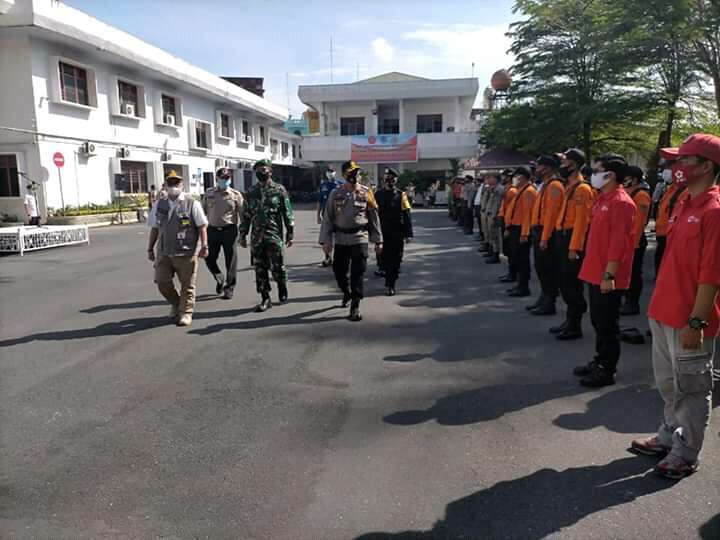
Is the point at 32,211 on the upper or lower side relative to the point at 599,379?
upper

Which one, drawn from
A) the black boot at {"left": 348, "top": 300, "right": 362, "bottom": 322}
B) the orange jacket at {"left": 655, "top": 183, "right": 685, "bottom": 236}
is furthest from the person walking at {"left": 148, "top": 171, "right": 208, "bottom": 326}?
the orange jacket at {"left": 655, "top": 183, "right": 685, "bottom": 236}

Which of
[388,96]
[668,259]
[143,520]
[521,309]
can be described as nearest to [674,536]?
[668,259]

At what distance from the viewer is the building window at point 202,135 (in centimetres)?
3159

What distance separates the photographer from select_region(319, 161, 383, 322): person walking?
6.81 m

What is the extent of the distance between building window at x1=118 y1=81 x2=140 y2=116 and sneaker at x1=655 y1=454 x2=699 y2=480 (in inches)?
1028

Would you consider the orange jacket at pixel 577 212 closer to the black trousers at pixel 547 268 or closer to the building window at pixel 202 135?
the black trousers at pixel 547 268

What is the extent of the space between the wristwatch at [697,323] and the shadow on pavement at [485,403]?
153 cm

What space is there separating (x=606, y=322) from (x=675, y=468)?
1.39 meters

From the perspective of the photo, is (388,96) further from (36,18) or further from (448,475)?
(448,475)

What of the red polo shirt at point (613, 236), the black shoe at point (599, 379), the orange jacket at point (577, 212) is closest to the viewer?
the red polo shirt at point (613, 236)

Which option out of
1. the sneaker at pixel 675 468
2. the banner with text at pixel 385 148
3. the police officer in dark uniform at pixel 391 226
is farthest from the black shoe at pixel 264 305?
the banner with text at pixel 385 148

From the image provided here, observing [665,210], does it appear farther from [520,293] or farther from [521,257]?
[520,293]

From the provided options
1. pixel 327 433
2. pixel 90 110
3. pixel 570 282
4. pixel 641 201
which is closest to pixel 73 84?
pixel 90 110

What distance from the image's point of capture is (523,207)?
8.15 meters
